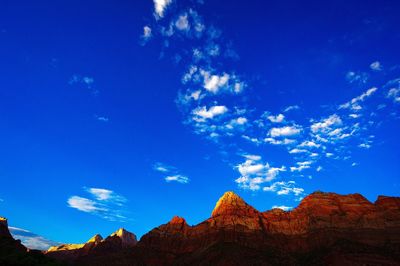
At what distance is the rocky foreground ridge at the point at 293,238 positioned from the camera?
435 feet

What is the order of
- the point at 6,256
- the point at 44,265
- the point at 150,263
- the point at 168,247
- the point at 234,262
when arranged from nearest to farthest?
the point at 44,265 → the point at 6,256 → the point at 234,262 → the point at 150,263 → the point at 168,247

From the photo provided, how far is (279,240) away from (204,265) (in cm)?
4088

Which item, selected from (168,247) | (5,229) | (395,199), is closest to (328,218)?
(395,199)

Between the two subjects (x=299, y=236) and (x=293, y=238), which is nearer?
(x=299, y=236)

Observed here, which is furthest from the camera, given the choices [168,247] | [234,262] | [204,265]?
[168,247]

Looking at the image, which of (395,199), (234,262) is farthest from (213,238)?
(395,199)

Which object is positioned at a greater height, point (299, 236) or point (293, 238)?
point (299, 236)

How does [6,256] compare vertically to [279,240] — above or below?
below

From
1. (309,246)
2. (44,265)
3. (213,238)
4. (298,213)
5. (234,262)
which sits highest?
(298,213)

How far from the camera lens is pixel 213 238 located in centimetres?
17362

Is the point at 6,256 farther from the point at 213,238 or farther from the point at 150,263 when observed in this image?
the point at 213,238

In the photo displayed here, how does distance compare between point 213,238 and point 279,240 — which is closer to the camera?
point 279,240

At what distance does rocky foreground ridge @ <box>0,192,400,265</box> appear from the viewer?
132m

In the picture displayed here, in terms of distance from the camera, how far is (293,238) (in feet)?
529
